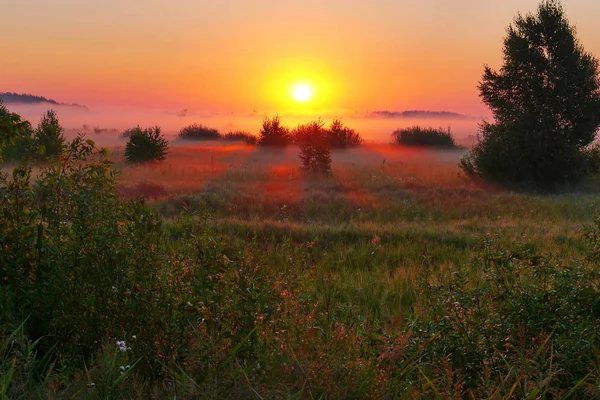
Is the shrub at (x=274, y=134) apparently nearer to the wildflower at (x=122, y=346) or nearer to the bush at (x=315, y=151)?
the bush at (x=315, y=151)

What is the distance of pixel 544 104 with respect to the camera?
19641mm

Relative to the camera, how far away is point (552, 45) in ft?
65.2

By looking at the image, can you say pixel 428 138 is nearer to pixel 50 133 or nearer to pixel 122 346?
pixel 50 133

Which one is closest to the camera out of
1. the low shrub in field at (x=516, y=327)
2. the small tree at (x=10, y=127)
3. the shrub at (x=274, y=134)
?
the low shrub in field at (x=516, y=327)

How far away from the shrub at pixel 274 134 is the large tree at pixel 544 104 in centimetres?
1430

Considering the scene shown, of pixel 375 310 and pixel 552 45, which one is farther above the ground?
pixel 552 45

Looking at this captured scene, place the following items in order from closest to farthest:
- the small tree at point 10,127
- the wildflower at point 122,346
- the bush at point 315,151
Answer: the wildflower at point 122,346 → the small tree at point 10,127 → the bush at point 315,151

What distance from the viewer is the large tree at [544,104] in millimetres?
19422

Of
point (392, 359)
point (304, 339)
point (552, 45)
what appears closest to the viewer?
point (392, 359)

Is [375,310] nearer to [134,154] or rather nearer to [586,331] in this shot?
[586,331]

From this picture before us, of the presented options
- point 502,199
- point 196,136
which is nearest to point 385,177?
point 502,199

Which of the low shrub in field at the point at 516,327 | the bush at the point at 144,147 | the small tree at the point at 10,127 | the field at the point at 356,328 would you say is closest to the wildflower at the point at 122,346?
the field at the point at 356,328

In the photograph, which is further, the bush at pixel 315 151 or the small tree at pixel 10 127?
the bush at pixel 315 151

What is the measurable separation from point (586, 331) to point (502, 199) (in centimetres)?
1238
